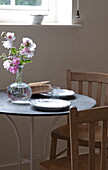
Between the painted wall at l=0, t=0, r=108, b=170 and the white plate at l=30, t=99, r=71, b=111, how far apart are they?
0.64 meters

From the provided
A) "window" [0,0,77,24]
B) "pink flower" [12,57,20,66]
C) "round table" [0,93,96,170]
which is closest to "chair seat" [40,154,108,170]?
"round table" [0,93,96,170]

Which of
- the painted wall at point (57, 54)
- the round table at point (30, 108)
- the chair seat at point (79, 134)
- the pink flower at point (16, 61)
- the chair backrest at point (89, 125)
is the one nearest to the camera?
the chair backrest at point (89, 125)

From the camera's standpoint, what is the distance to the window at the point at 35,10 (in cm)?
304

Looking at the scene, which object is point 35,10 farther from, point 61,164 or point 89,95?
point 61,164

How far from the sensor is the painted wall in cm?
295

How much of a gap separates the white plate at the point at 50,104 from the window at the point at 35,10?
880mm

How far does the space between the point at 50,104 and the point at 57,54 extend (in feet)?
2.80

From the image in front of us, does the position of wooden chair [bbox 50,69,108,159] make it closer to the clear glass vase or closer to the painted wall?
the painted wall

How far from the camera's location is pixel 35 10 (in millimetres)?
3137

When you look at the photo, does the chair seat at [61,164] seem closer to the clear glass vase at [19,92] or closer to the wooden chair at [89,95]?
the wooden chair at [89,95]

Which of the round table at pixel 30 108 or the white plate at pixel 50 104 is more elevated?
the white plate at pixel 50 104

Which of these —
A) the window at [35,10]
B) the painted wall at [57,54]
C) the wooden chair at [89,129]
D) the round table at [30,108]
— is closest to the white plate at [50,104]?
the round table at [30,108]

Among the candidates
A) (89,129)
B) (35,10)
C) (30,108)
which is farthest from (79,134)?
(35,10)

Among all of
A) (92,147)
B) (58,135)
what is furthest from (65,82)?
(92,147)
